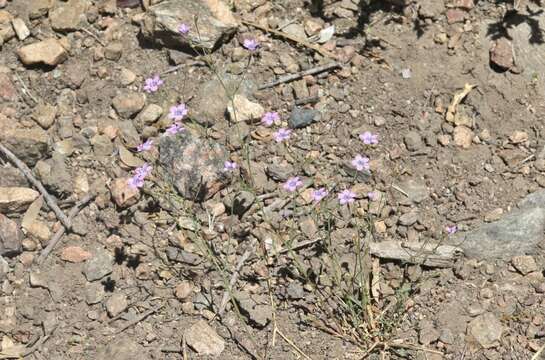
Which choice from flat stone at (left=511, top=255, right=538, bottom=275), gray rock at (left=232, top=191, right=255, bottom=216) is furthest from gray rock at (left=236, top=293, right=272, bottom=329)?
flat stone at (left=511, top=255, right=538, bottom=275)

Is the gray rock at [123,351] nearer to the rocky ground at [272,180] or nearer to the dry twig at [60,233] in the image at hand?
the rocky ground at [272,180]

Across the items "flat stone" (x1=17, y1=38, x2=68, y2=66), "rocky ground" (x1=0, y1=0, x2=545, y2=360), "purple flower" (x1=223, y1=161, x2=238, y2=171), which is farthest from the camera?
"flat stone" (x1=17, y1=38, x2=68, y2=66)

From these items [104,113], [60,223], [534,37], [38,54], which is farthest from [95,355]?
[534,37]

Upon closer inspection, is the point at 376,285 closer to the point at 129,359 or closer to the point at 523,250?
the point at 523,250

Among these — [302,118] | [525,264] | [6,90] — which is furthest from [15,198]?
[525,264]

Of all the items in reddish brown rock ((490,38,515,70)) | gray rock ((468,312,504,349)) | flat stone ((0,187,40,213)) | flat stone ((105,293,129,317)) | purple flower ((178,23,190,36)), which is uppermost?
purple flower ((178,23,190,36))

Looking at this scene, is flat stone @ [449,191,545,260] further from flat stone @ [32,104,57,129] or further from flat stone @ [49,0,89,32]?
flat stone @ [49,0,89,32]
